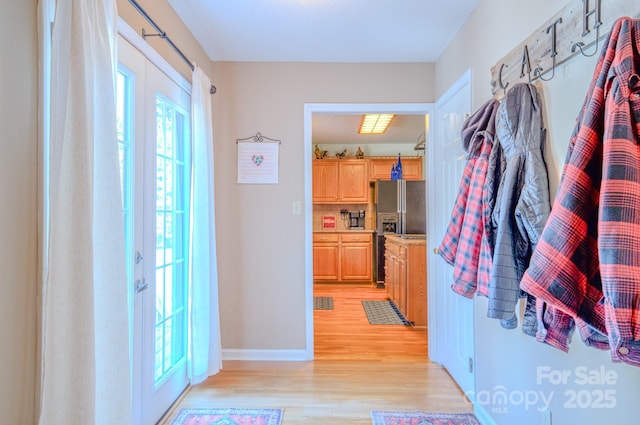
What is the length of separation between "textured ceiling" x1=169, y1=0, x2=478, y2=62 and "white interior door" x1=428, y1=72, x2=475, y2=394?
433mm

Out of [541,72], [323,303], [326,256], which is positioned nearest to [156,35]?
[541,72]

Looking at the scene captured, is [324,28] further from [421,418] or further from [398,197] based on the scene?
[398,197]

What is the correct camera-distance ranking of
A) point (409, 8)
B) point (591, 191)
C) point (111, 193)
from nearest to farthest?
point (591, 191) → point (111, 193) → point (409, 8)

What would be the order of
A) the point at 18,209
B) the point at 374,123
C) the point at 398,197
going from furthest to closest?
1. the point at 398,197
2. the point at 374,123
3. the point at 18,209

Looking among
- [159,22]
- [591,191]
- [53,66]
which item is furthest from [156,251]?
[591,191]

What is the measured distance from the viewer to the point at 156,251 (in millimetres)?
1895

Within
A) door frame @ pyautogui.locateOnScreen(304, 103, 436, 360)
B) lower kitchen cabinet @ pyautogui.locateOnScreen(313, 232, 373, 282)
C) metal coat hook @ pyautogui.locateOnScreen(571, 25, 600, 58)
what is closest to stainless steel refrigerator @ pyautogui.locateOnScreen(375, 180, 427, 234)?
lower kitchen cabinet @ pyautogui.locateOnScreen(313, 232, 373, 282)

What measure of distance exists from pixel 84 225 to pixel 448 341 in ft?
8.34

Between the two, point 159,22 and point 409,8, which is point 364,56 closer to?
point 409,8

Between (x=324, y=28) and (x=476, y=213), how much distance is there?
165cm

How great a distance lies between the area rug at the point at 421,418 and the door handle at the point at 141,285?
151 cm

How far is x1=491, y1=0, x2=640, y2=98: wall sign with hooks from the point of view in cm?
105

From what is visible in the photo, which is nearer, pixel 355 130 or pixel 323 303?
pixel 323 303

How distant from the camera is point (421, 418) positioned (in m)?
2.00
